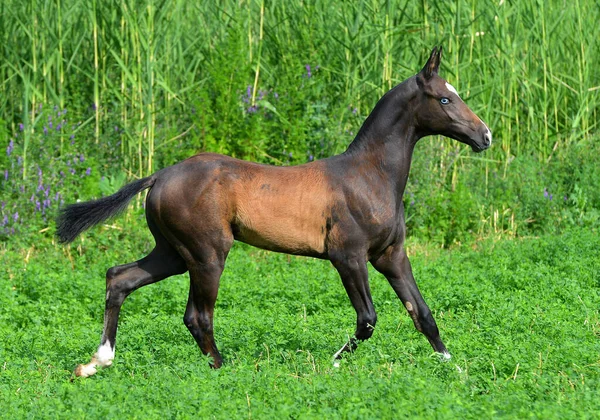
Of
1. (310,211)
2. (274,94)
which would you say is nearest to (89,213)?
(310,211)

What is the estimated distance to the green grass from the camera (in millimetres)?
5492

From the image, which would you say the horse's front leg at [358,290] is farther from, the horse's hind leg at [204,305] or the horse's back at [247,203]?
the horse's hind leg at [204,305]

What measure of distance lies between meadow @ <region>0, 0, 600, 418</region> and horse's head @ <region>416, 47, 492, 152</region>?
4.42 feet

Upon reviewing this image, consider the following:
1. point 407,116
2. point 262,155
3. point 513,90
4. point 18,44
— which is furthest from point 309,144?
point 407,116

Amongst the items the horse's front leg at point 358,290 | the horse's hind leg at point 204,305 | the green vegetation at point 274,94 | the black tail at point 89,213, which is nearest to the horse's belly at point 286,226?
the horse's front leg at point 358,290

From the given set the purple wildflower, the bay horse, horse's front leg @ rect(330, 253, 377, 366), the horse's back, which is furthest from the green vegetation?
horse's front leg @ rect(330, 253, 377, 366)

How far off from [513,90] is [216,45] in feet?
11.0

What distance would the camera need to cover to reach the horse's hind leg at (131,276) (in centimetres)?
689

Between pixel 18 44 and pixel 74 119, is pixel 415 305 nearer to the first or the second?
pixel 74 119

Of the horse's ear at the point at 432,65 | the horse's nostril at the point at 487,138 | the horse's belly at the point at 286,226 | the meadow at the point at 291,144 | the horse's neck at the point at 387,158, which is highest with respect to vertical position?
the horse's ear at the point at 432,65

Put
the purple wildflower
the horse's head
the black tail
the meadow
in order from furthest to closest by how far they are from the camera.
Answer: the purple wildflower < the meadow < the black tail < the horse's head

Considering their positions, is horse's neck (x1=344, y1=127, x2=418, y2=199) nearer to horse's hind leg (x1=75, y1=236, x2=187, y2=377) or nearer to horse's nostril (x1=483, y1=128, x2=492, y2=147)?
horse's nostril (x1=483, y1=128, x2=492, y2=147)

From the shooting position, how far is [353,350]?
6.82 m

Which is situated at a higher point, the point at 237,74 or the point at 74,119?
the point at 237,74
